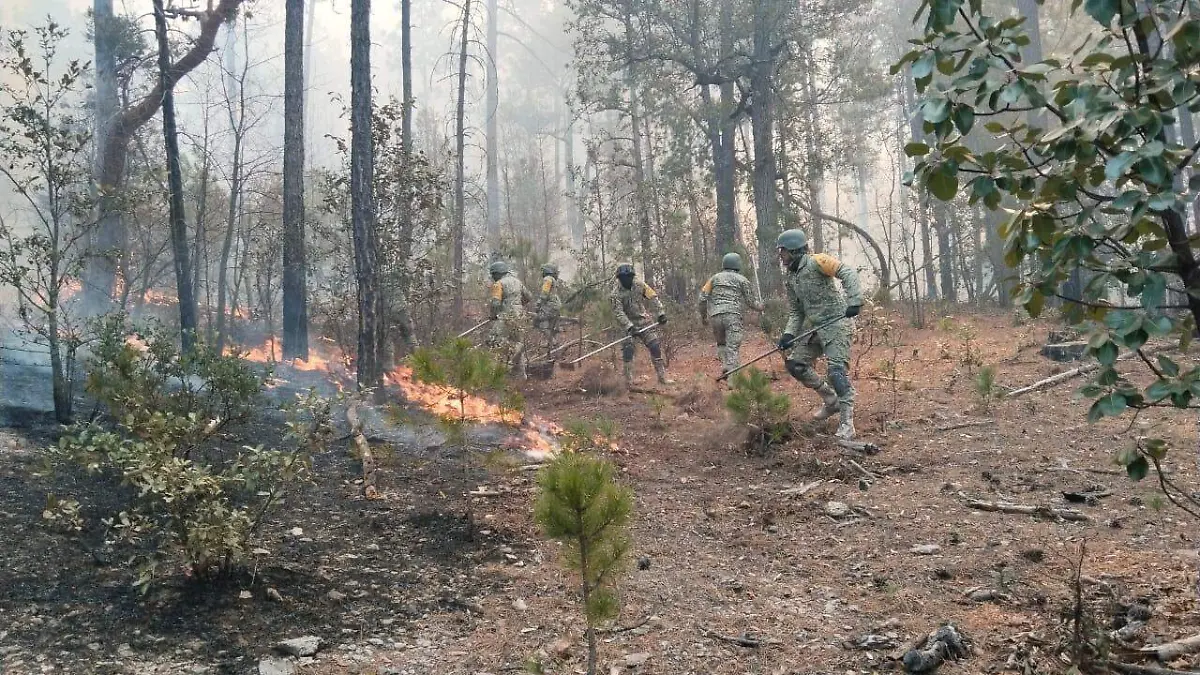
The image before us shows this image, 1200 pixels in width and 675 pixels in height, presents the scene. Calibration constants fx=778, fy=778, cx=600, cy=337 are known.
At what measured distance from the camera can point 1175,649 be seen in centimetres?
258

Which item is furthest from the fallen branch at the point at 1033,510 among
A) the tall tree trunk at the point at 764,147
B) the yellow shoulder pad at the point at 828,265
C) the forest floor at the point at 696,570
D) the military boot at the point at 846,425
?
the tall tree trunk at the point at 764,147

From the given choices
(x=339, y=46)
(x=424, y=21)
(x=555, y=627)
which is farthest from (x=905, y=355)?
(x=339, y=46)

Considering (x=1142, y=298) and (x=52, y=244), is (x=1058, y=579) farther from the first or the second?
(x=52, y=244)

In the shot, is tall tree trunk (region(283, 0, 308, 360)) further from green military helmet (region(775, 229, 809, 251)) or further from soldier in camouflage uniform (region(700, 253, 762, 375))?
green military helmet (region(775, 229, 809, 251))

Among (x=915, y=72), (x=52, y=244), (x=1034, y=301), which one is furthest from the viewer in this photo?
(x=52, y=244)

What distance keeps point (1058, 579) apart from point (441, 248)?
10.8 m

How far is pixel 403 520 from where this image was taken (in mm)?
5000

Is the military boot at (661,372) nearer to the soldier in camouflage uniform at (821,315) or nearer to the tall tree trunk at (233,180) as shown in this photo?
the soldier in camouflage uniform at (821,315)

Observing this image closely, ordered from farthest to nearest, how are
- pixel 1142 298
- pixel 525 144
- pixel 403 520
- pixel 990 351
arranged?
pixel 525 144 < pixel 990 351 < pixel 403 520 < pixel 1142 298

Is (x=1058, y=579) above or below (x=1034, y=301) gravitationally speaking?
below

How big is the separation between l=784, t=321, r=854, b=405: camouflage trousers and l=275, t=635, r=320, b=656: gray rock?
197 inches

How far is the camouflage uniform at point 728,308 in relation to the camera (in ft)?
31.2

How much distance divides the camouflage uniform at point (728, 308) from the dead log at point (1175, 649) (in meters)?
6.81

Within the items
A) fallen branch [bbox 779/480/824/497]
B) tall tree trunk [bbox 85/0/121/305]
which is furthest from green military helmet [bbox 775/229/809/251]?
tall tree trunk [bbox 85/0/121/305]
